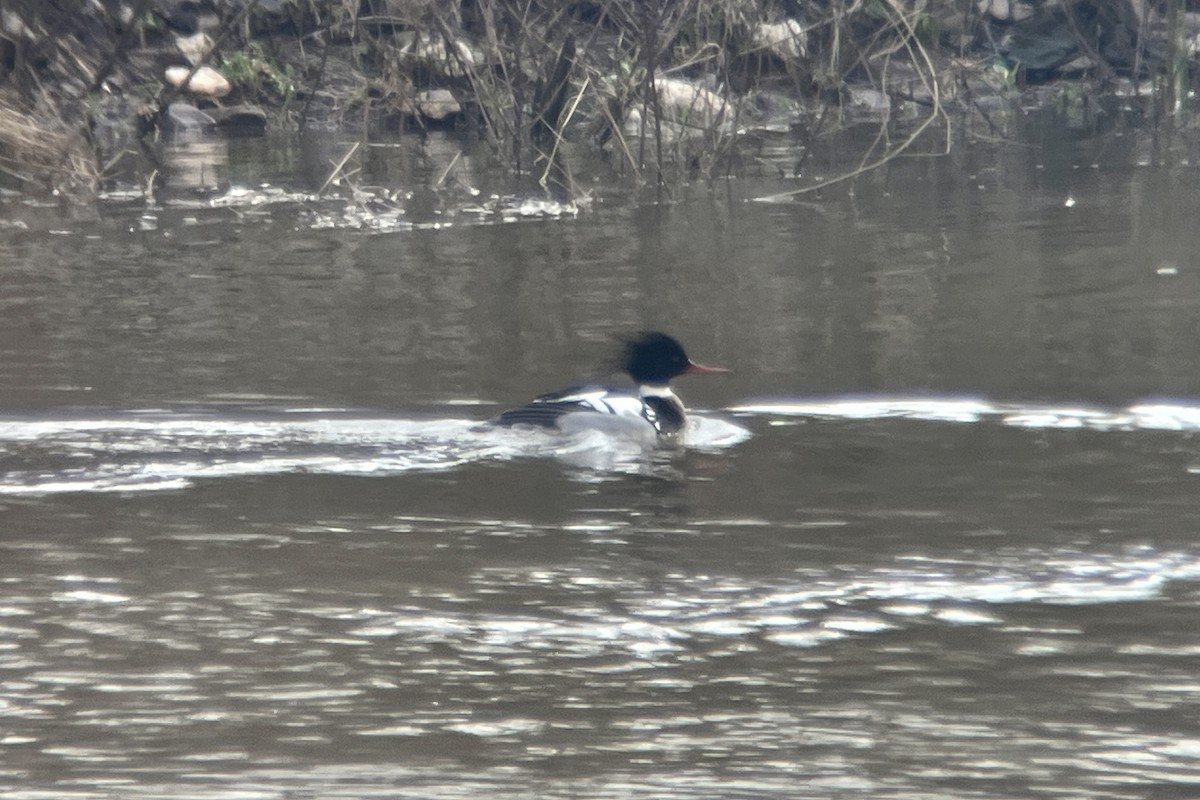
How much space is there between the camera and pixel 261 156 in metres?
21.7

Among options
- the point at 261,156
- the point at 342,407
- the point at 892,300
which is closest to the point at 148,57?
the point at 261,156

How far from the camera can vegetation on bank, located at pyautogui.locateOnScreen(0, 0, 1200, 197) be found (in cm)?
1708

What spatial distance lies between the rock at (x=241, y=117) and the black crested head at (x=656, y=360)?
17.6 m

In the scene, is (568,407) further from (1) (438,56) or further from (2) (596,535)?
(1) (438,56)

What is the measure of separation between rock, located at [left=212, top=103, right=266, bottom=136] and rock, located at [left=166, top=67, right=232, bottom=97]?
0.48m

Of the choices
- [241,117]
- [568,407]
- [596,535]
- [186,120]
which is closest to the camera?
[596,535]

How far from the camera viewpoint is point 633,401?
28.3 feet

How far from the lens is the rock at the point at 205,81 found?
26391 mm

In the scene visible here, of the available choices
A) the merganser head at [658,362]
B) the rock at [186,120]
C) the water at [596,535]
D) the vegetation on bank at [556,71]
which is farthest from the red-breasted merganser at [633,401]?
the rock at [186,120]

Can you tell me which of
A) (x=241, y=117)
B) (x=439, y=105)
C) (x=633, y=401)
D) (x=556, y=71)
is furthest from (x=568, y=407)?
(x=241, y=117)

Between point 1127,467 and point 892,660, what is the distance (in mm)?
2572

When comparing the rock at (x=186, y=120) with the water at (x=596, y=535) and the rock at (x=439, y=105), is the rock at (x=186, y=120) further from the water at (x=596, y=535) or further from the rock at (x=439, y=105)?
the water at (x=596, y=535)

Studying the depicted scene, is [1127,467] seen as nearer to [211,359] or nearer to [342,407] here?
[342,407]

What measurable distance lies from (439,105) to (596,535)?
1838cm
